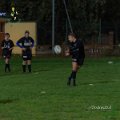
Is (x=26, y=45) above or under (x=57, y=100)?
above

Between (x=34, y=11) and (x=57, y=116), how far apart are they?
33.7m

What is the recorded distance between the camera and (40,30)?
44.2 meters

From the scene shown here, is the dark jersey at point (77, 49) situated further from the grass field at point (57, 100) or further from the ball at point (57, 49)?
the ball at point (57, 49)

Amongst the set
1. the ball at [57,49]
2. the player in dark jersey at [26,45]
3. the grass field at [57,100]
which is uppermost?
the player in dark jersey at [26,45]

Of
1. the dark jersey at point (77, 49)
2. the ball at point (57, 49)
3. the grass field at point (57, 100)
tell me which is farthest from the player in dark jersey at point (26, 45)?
the ball at point (57, 49)

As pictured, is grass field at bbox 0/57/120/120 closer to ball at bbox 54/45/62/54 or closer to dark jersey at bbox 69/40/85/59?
dark jersey at bbox 69/40/85/59

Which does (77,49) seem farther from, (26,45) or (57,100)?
(26,45)

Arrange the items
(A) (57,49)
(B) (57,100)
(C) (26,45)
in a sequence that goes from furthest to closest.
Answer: (A) (57,49) → (C) (26,45) → (B) (57,100)

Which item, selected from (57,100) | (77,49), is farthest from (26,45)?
(57,100)

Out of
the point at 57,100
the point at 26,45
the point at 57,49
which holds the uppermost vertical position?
the point at 26,45

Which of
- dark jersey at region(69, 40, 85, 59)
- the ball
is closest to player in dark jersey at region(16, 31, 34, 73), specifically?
dark jersey at region(69, 40, 85, 59)

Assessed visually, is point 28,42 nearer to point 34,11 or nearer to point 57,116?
point 57,116

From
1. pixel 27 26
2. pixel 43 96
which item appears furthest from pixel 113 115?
pixel 27 26

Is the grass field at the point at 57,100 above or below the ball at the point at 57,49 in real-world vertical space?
below
